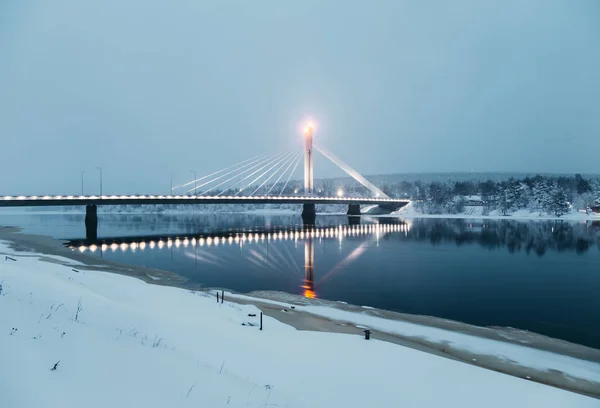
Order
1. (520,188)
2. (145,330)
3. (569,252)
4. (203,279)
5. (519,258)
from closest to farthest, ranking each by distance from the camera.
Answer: (145,330) → (203,279) → (519,258) → (569,252) → (520,188)

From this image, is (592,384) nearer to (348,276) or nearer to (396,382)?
(396,382)

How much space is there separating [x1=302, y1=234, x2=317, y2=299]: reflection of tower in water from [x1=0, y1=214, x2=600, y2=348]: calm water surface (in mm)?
65

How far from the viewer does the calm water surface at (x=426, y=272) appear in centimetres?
1762

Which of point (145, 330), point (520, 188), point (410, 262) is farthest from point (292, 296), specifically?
point (520, 188)

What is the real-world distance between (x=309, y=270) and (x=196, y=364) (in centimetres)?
2286

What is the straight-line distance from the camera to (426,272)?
2739 cm

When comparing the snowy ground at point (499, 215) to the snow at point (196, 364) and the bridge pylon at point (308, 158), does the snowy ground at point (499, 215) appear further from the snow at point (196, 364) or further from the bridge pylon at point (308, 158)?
the snow at point (196, 364)

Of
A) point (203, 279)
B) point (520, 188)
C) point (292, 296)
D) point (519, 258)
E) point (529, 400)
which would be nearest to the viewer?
point (529, 400)

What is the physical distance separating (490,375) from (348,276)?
665 inches

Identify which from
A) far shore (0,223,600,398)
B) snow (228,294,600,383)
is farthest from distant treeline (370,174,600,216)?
snow (228,294,600,383)

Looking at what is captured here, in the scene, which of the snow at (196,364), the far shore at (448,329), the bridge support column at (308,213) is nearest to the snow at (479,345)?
the far shore at (448,329)

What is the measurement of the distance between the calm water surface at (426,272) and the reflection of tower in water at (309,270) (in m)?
0.07

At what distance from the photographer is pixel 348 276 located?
2594 cm

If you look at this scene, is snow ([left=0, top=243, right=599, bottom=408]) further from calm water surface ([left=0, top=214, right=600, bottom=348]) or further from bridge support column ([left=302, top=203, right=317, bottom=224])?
bridge support column ([left=302, top=203, right=317, bottom=224])
